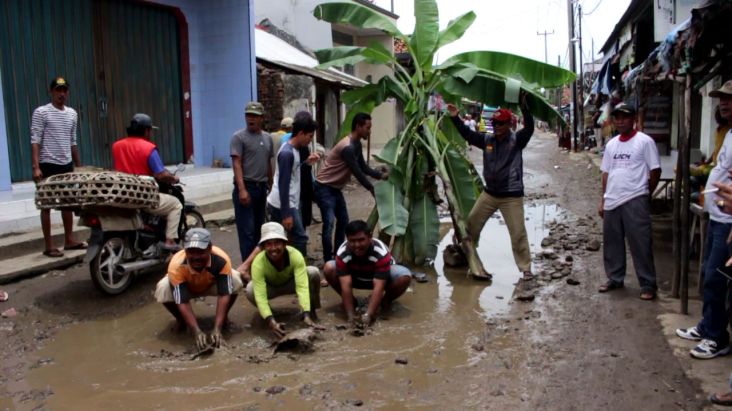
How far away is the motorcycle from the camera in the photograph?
579 centimetres

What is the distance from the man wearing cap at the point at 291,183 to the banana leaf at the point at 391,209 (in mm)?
881

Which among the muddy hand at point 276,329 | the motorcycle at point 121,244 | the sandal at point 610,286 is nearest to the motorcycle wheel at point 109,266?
the motorcycle at point 121,244

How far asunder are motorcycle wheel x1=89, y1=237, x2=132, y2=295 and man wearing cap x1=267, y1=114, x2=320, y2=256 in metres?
1.52

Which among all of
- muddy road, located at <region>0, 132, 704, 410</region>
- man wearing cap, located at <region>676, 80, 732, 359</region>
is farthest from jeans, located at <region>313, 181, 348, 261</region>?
man wearing cap, located at <region>676, 80, 732, 359</region>

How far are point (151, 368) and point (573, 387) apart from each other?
292cm

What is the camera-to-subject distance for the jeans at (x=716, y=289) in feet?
14.0

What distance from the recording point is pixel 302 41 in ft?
74.6

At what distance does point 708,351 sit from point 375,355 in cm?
233

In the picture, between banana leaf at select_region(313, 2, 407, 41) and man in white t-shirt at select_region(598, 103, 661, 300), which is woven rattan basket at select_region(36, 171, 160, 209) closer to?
banana leaf at select_region(313, 2, 407, 41)

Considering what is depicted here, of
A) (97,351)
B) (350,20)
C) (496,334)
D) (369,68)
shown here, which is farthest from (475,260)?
(369,68)

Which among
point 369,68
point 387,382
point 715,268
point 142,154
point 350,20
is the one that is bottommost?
point 387,382

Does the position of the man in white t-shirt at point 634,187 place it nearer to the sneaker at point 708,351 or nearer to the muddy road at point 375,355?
the muddy road at point 375,355

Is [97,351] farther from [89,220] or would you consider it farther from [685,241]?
[685,241]

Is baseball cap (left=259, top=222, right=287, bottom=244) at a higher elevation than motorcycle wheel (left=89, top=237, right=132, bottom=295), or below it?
higher
